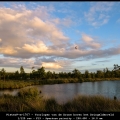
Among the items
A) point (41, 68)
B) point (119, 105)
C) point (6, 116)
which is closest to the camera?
point (6, 116)

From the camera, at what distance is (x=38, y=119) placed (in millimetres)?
8391

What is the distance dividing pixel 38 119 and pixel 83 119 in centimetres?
208

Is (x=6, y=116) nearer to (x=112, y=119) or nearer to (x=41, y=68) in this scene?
(x=112, y=119)

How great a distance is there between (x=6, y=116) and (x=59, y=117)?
2653 mm

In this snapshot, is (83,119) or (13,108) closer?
(83,119)

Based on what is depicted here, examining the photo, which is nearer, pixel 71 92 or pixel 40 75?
pixel 71 92

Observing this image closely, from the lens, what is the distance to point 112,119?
8.52 meters

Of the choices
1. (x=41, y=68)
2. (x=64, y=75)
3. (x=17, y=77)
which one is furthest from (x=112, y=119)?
(x=64, y=75)

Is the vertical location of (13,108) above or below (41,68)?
below

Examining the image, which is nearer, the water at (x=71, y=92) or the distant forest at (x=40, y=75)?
the water at (x=71, y=92)

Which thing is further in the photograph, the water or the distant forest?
the distant forest

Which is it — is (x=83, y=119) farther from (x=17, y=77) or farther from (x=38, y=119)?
(x=17, y=77)

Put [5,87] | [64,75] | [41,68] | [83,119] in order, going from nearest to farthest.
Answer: [83,119], [5,87], [41,68], [64,75]

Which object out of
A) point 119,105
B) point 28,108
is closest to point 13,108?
point 28,108
